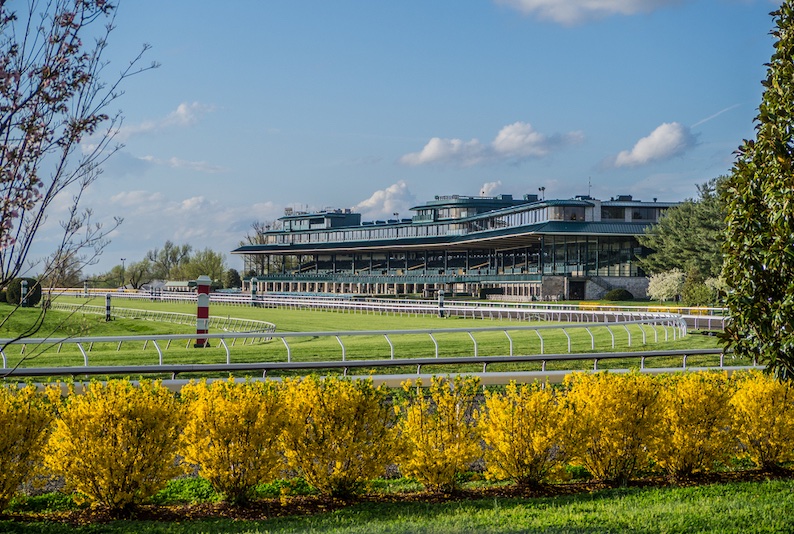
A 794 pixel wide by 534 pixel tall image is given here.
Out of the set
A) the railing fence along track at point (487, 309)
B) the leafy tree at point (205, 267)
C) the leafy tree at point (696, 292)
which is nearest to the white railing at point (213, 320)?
the railing fence along track at point (487, 309)

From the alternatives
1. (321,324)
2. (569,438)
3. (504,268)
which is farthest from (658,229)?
(569,438)

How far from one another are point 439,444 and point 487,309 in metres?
32.7

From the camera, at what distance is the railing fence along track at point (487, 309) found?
123ft

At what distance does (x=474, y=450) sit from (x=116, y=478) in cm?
345

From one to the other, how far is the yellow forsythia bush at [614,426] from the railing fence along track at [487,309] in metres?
20.7

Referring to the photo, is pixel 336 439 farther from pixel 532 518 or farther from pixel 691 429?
pixel 691 429

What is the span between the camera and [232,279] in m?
118

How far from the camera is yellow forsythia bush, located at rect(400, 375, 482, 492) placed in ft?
27.9

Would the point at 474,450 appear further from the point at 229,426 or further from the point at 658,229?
the point at 658,229

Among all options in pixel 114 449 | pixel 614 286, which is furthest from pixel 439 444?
pixel 614 286

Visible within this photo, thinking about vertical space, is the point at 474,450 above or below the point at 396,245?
below

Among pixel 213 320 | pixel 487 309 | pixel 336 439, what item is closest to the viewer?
pixel 336 439

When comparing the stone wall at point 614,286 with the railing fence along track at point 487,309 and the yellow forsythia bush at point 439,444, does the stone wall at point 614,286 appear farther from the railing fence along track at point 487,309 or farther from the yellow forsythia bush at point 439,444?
the yellow forsythia bush at point 439,444

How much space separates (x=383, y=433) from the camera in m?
8.39
